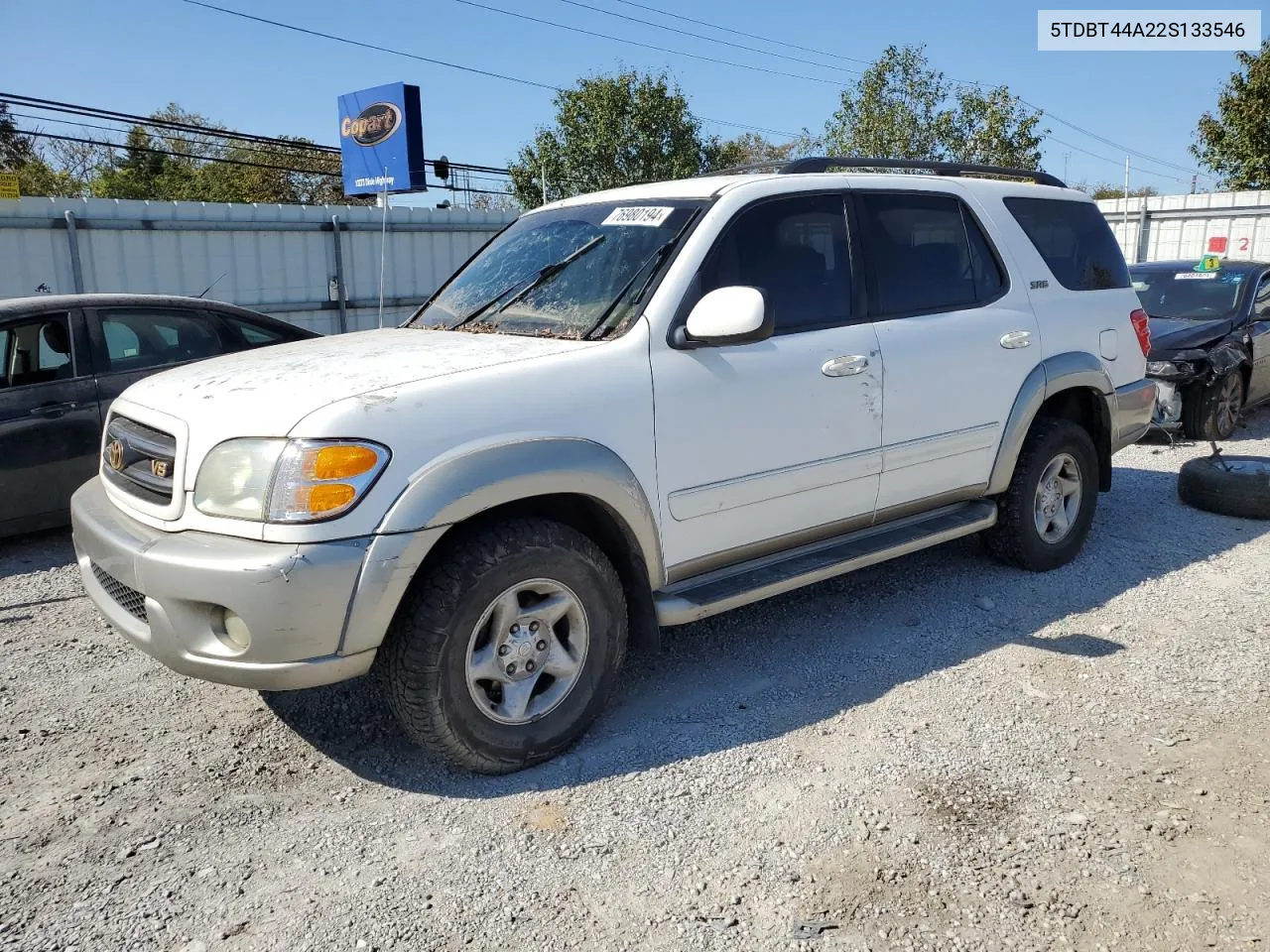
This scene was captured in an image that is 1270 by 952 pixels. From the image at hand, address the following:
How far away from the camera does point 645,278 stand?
3.73 metres

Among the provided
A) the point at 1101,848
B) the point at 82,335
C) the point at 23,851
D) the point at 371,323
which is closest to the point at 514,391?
the point at 23,851

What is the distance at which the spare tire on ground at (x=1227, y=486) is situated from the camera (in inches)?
248

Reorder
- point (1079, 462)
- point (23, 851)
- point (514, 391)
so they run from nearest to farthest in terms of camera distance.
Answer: point (23, 851)
point (514, 391)
point (1079, 462)

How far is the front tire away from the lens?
121 inches

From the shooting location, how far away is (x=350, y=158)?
22.3 meters

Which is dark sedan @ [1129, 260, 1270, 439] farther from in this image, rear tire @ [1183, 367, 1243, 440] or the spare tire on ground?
the spare tire on ground

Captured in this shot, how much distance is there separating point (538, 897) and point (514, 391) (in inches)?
59.5

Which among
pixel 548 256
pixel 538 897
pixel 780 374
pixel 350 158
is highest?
pixel 350 158

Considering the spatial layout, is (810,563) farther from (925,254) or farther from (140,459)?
(140,459)

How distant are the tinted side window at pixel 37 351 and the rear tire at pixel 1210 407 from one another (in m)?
8.59

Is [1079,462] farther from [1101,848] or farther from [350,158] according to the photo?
[350,158]

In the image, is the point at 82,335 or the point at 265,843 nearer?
the point at 265,843

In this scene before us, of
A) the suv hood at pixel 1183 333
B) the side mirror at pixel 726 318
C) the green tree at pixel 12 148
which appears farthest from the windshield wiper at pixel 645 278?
the green tree at pixel 12 148

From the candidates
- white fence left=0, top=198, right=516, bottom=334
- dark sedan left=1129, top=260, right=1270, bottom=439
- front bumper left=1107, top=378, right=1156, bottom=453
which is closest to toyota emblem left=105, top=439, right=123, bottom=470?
front bumper left=1107, top=378, right=1156, bottom=453
